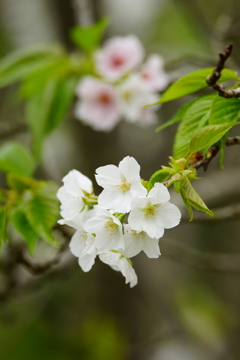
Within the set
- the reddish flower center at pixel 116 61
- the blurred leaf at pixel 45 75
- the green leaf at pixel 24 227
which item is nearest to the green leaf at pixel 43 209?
the green leaf at pixel 24 227

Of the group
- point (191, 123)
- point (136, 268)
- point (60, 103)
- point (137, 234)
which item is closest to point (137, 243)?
point (137, 234)

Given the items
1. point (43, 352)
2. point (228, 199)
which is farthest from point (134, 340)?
point (228, 199)

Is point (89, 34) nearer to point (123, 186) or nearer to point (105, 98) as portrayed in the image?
point (105, 98)

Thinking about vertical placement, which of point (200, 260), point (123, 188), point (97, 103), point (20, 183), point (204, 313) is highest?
point (123, 188)

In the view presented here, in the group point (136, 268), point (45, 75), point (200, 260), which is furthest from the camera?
point (136, 268)

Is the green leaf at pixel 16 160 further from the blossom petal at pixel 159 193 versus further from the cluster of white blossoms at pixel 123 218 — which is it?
the blossom petal at pixel 159 193

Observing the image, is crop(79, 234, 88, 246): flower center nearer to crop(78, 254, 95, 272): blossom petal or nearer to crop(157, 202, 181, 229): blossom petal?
crop(78, 254, 95, 272): blossom petal

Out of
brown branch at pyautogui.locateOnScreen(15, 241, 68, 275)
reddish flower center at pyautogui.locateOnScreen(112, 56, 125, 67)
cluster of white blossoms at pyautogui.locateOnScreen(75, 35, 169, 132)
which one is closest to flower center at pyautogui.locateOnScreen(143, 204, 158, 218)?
brown branch at pyautogui.locateOnScreen(15, 241, 68, 275)
